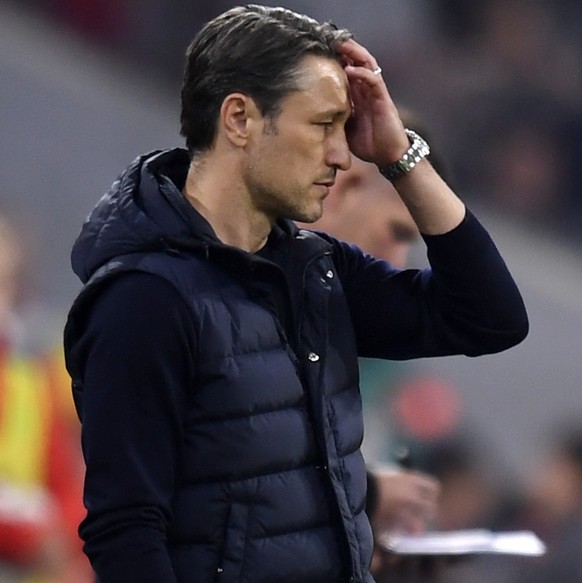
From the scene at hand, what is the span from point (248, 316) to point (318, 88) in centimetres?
23

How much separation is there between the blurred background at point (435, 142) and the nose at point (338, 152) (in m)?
1.11

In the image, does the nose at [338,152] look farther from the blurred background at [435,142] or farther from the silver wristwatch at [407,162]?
the blurred background at [435,142]

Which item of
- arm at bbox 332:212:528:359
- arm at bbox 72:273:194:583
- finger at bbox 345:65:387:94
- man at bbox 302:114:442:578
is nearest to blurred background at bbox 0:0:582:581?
man at bbox 302:114:442:578

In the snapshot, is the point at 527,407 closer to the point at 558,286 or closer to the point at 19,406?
the point at 558,286

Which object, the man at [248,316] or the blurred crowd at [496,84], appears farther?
the blurred crowd at [496,84]

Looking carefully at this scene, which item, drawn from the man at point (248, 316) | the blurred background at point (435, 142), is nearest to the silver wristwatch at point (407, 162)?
the man at point (248, 316)

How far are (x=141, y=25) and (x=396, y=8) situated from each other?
2.40ft

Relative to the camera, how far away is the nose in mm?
1387

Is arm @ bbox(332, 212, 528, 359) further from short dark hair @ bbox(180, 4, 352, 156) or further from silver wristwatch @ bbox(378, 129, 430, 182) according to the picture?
short dark hair @ bbox(180, 4, 352, 156)

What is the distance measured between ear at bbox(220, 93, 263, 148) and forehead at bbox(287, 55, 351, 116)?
37mm

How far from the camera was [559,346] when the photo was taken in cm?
363

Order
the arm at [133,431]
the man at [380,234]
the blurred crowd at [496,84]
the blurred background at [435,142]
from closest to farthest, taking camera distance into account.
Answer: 1. the arm at [133,431]
2. the man at [380,234]
3. the blurred background at [435,142]
4. the blurred crowd at [496,84]

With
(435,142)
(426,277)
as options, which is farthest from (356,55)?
(435,142)

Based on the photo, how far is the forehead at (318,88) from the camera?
1.36 meters
